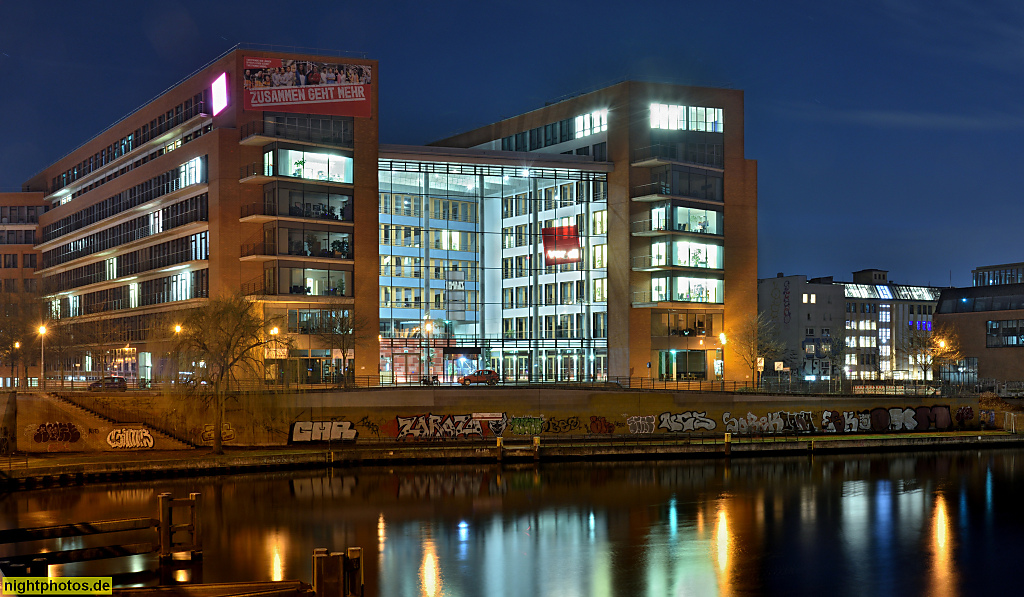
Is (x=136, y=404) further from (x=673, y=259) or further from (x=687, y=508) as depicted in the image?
(x=673, y=259)

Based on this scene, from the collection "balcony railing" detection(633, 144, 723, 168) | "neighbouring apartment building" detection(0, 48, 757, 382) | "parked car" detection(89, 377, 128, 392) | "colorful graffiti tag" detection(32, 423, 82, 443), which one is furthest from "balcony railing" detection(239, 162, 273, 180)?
"balcony railing" detection(633, 144, 723, 168)

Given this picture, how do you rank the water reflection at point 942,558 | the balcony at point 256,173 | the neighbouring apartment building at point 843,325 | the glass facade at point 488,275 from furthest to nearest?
the neighbouring apartment building at point 843,325 → the glass facade at point 488,275 → the balcony at point 256,173 → the water reflection at point 942,558

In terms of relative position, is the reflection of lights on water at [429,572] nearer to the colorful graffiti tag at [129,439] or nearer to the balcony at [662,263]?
the colorful graffiti tag at [129,439]

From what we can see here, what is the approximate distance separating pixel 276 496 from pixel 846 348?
12033 cm

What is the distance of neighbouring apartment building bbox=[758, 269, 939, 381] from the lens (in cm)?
14162

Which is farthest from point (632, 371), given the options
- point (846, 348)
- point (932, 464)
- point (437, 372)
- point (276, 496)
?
point (846, 348)

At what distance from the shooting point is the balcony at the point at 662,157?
88.0m

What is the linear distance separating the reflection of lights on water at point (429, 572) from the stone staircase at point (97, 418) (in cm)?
2816

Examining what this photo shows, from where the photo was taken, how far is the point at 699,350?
90.2m

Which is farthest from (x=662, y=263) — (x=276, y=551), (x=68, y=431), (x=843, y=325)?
(x=843, y=325)

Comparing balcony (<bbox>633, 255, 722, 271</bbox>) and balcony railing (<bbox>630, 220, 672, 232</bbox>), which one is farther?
balcony railing (<bbox>630, 220, 672, 232</bbox>)

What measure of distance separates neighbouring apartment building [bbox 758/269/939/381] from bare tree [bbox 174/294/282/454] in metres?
96.4

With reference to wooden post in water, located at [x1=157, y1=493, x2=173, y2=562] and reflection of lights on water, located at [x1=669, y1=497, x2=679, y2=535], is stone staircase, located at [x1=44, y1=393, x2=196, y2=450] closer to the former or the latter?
wooden post in water, located at [x1=157, y1=493, x2=173, y2=562]

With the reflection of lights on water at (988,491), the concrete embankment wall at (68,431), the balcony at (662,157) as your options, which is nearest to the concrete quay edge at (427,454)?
the concrete embankment wall at (68,431)
